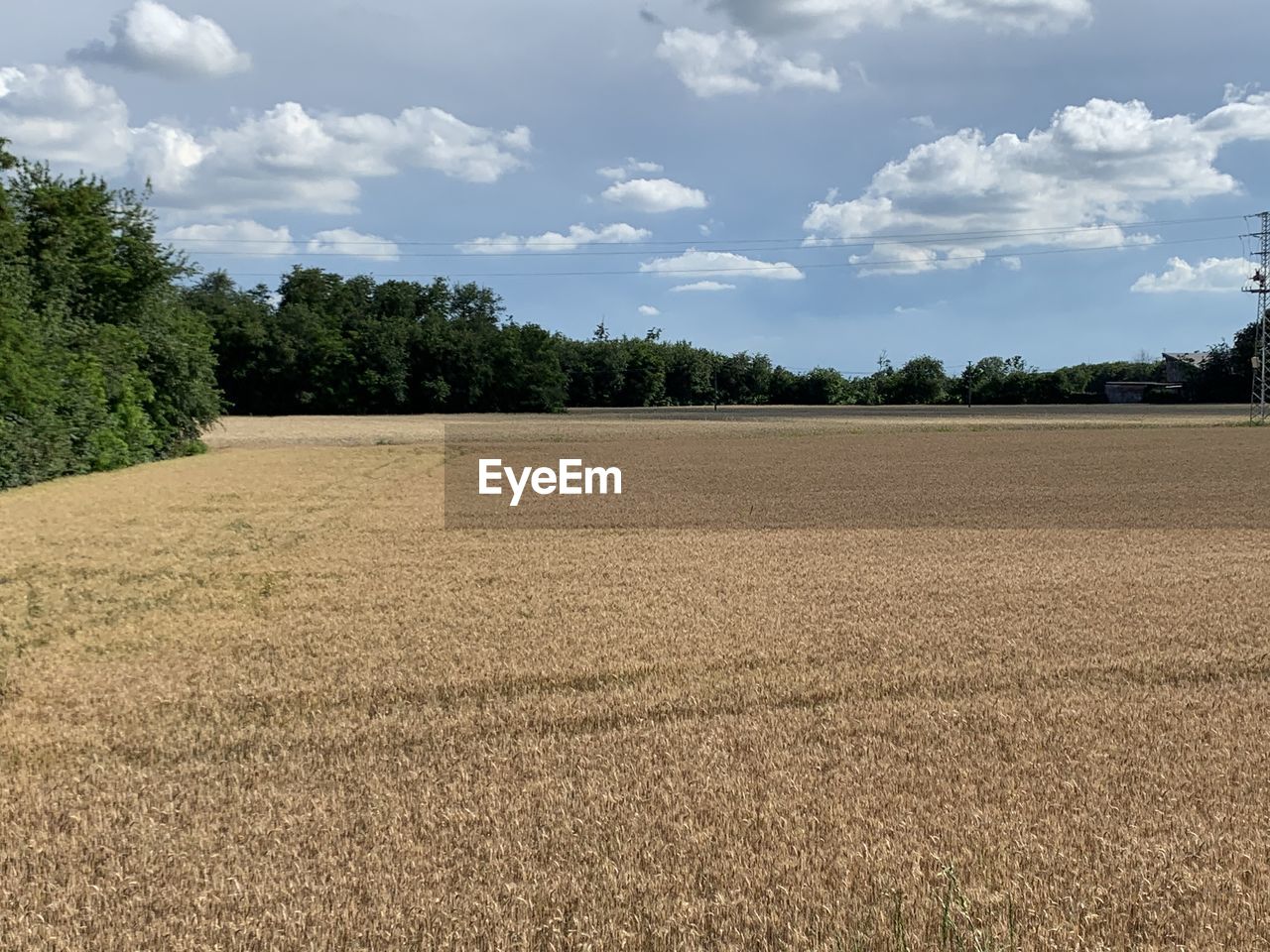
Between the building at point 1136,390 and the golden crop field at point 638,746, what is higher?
the building at point 1136,390

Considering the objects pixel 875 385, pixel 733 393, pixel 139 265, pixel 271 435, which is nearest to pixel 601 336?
pixel 733 393

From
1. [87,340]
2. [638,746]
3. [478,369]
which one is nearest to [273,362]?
[478,369]

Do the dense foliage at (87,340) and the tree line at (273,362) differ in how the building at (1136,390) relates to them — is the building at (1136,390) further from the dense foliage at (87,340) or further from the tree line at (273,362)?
the dense foliage at (87,340)

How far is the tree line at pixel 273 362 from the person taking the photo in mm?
27328

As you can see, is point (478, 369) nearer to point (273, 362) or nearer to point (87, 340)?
point (273, 362)

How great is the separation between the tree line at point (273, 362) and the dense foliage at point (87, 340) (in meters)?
0.06

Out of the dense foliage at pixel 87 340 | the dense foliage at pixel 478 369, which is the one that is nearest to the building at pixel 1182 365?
the dense foliage at pixel 478 369

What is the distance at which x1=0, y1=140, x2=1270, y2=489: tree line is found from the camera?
27.3 meters

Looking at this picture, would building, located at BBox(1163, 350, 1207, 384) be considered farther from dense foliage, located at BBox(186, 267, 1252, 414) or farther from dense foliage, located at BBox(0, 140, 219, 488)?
dense foliage, located at BBox(0, 140, 219, 488)

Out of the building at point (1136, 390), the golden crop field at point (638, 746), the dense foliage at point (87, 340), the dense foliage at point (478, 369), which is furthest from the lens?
the building at point (1136, 390)

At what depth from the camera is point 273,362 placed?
79.8m

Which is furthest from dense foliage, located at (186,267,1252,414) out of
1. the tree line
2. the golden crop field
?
the golden crop field

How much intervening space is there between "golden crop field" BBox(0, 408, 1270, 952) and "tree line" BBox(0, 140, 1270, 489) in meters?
16.2

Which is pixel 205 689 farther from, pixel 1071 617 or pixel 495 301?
pixel 495 301
